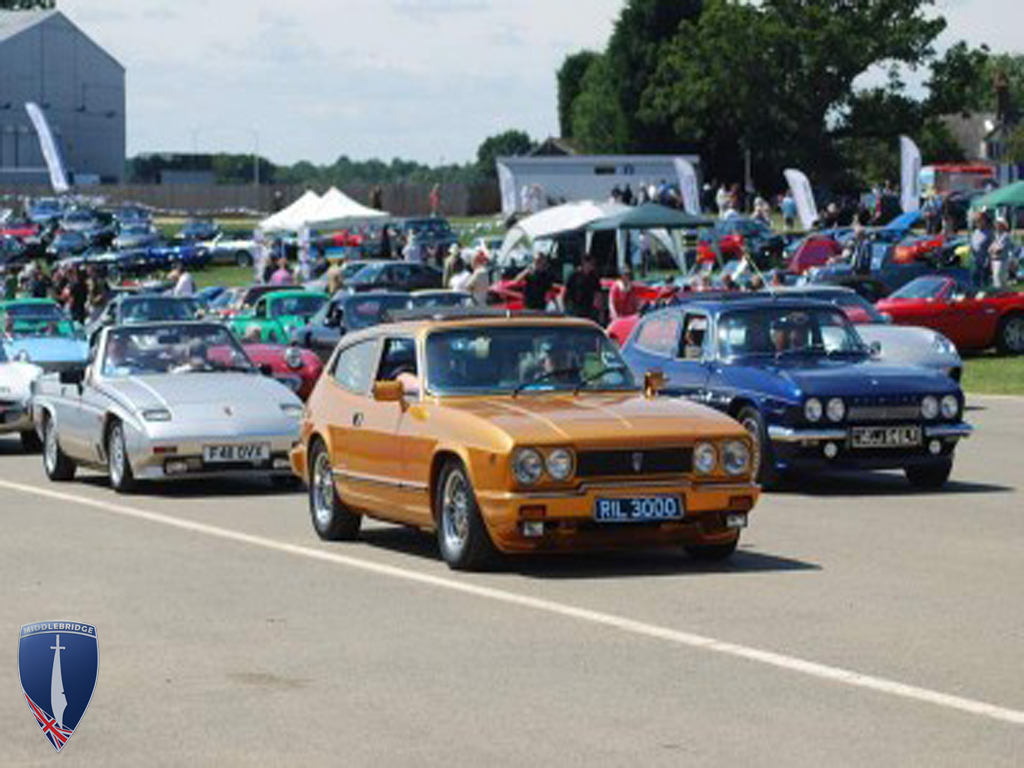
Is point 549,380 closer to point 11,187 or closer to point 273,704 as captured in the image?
point 273,704

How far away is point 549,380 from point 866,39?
7970 centimetres

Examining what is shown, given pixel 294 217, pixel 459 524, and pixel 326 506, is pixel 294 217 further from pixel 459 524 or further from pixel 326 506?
pixel 459 524

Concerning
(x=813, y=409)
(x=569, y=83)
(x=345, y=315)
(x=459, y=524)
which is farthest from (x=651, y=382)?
(x=569, y=83)

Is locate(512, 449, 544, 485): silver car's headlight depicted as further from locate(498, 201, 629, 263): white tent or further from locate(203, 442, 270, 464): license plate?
locate(498, 201, 629, 263): white tent

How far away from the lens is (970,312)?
1491 inches

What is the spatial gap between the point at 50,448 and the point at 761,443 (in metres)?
6.68

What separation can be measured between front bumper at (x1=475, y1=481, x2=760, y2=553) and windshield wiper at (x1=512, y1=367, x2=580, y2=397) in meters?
1.30

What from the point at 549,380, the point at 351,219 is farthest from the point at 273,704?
the point at 351,219

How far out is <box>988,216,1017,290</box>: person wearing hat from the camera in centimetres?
4475

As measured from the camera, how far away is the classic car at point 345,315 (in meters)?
34.3

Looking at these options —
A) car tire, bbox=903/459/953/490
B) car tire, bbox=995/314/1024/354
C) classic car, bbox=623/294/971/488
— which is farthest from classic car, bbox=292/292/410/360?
car tire, bbox=903/459/953/490

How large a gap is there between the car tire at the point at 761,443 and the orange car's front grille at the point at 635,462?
212 inches

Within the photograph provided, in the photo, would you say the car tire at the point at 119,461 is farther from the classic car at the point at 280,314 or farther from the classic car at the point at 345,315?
the classic car at the point at 280,314

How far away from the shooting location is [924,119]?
96.2m
